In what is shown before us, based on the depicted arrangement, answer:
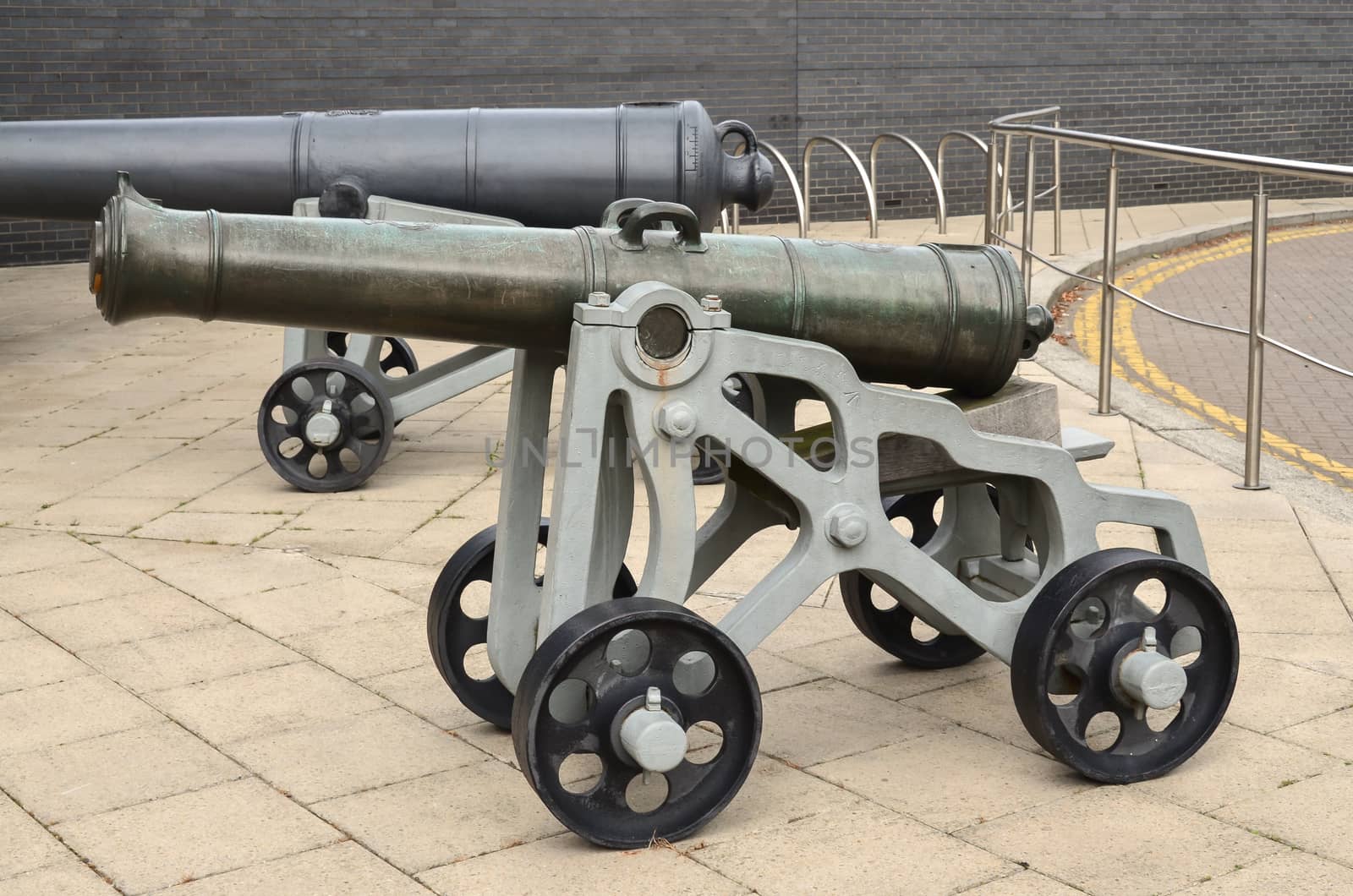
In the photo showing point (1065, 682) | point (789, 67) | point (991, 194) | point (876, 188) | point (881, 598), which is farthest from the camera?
point (876, 188)

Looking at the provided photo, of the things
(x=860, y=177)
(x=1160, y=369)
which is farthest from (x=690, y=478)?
(x=860, y=177)

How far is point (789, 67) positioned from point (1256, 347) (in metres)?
10.2

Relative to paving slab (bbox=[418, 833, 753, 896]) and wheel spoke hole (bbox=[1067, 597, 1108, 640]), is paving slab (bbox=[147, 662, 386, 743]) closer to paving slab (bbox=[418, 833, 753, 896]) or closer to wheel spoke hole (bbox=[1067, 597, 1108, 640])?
paving slab (bbox=[418, 833, 753, 896])

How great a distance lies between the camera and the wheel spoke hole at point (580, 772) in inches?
142

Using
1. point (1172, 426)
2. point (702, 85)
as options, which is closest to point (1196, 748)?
point (1172, 426)

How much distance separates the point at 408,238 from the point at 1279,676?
8.08 feet

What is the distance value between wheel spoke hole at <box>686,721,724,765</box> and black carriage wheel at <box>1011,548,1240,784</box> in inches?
27.4

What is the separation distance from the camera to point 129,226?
326cm

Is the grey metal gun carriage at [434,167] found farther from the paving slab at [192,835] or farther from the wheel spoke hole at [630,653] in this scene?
the wheel spoke hole at [630,653]

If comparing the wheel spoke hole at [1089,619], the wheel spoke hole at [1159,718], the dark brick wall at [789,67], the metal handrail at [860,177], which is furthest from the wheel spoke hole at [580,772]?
the dark brick wall at [789,67]

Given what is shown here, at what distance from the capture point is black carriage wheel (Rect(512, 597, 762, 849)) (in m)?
3.21

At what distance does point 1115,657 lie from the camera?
359 centimetres

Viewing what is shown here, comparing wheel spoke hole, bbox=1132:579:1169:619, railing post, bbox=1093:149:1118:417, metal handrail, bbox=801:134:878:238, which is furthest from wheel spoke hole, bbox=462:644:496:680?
metal handrail, bbox=801:134:878:238

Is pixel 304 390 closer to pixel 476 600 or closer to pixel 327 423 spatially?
pixel 327 423
